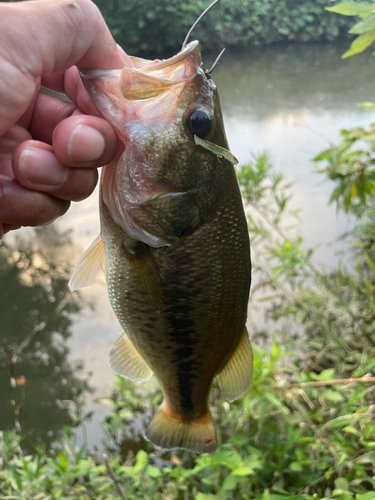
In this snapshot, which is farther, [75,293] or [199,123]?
[75,293]

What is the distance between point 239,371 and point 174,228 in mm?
561

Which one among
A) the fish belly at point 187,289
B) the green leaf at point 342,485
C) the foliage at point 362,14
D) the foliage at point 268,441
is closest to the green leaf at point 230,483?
the foliage at point 268,441

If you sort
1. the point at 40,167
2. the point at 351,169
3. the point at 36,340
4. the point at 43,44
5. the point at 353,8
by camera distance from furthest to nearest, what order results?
the point at 36,340 < the point at 351,169 < the point at 353,8 < the point at 40,167 < the point at 43,44

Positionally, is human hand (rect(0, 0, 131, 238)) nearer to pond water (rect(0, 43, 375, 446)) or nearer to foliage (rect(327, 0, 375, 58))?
foliage (rect(327, 0, 375, 58))

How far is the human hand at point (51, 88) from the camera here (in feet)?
2.53

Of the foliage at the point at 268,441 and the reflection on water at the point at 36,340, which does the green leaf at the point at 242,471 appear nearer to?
the foliage at the point at 268,441

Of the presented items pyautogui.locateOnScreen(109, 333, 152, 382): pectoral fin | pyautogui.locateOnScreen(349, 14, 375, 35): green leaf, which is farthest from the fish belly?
pyautogui.locateOnScreen(349, 14, 375, 35): green leaf

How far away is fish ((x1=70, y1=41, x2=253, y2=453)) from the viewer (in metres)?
0.82

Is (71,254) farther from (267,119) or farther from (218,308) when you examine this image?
(267,119)

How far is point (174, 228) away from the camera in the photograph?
91 cm

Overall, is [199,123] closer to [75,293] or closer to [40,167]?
[40,167]

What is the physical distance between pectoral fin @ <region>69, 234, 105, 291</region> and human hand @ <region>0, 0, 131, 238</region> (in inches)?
6.6

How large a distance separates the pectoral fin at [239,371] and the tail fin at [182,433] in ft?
0.63

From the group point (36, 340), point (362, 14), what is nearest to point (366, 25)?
point (362, 14)
